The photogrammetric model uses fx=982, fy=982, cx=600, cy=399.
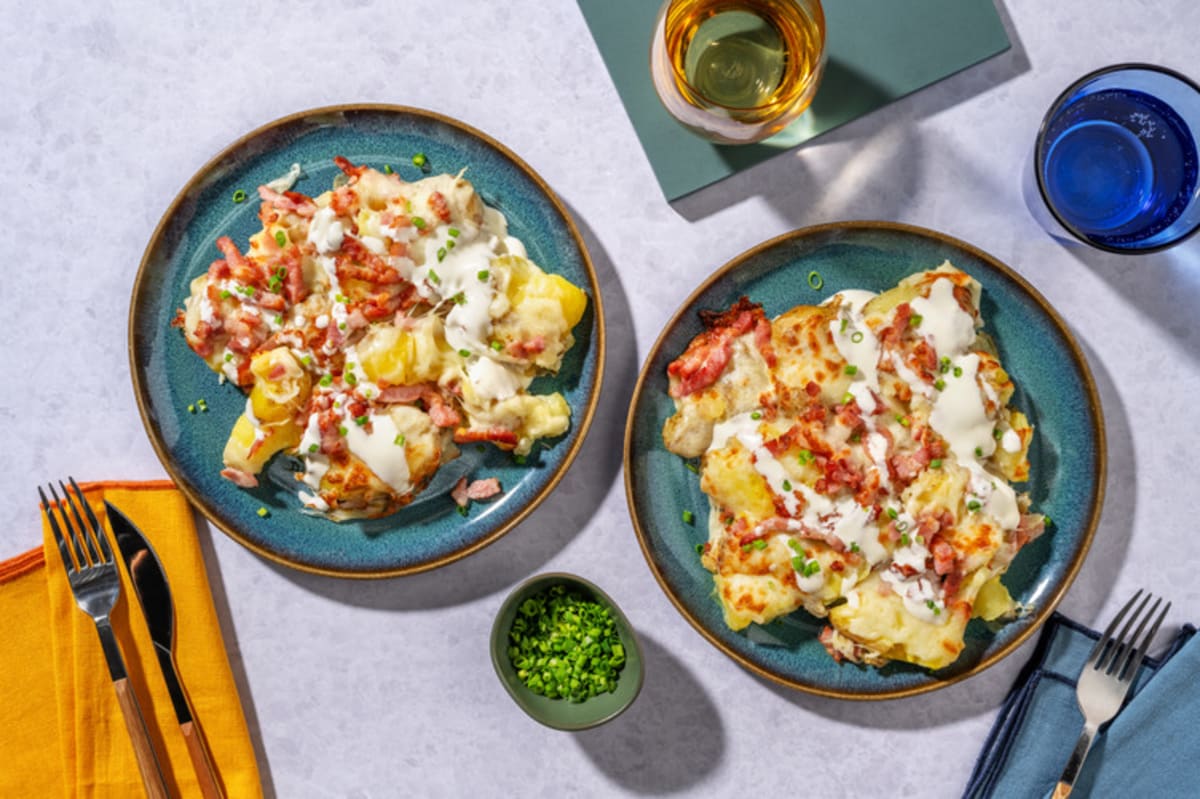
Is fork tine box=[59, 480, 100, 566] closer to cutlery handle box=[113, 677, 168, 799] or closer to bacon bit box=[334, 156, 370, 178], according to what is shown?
cutlery handle box=[113, 677, 168, 799]

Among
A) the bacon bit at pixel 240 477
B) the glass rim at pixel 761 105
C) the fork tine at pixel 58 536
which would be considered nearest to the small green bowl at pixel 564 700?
the bacon bit at pixel 240 477

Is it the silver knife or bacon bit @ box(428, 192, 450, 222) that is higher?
bacon bit @ box(428, 192, 450, 222)

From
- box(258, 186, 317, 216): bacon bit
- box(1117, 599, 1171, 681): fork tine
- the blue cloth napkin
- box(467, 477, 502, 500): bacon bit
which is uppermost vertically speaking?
box(258, 186, 317, 216): bacon bit

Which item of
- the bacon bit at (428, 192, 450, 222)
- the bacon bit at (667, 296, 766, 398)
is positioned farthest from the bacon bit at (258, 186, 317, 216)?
the bacon bit at (667, 296, 766, 398)

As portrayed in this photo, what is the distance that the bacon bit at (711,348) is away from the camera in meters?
2.88

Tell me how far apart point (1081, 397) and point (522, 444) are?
67.1 inches

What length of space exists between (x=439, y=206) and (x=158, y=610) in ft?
5.15

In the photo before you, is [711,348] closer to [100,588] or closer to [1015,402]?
[1015,402]

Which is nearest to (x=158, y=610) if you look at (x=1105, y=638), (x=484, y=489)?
(x=484, y=489)

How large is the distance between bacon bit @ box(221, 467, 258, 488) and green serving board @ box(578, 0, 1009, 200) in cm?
156

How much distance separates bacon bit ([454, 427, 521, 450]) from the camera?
115 inches

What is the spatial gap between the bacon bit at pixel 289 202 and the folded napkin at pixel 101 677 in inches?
38.6

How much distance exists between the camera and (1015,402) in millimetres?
3020

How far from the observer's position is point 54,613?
10.2ft
